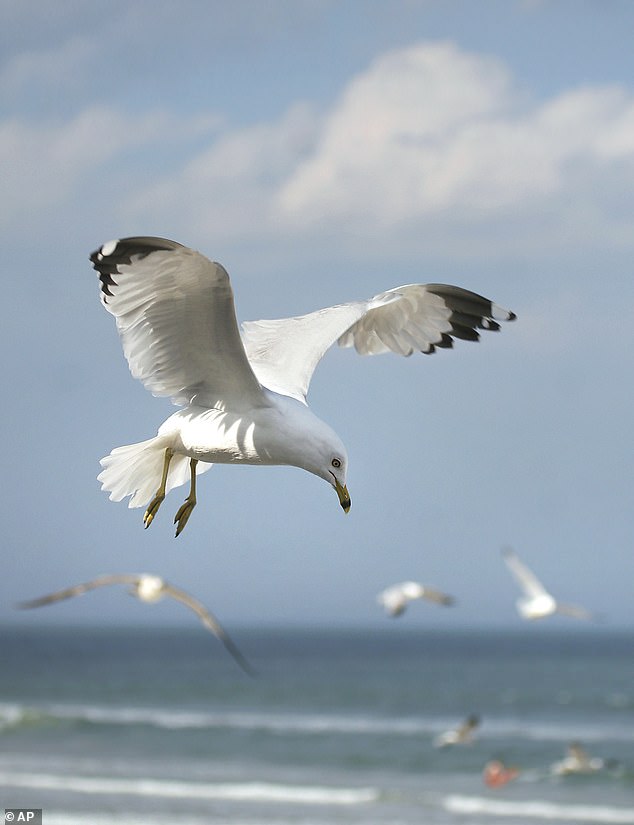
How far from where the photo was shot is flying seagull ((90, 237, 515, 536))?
19.4ft

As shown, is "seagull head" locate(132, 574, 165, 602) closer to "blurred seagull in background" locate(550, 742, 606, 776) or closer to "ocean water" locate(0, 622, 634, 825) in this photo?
"ocean water" locate(0, 622, 634, 825)

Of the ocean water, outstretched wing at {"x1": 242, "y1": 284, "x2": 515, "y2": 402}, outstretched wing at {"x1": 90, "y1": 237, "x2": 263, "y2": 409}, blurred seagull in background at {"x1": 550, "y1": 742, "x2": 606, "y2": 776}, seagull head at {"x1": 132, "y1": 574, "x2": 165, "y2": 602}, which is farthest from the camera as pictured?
blurred seagull in background at {"x1": 550, "y1": 742, "x2": 606, "y2": 776}

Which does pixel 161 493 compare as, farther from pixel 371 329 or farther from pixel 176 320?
pixel 371 329

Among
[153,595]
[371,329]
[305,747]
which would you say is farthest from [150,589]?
[305,747]

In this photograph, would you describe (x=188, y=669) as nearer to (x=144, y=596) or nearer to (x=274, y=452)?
(x=144, y=596)

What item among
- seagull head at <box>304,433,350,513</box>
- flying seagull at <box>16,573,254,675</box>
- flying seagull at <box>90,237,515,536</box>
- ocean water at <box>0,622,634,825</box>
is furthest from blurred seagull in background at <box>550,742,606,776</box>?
seagull head at <box>304,433,350,513</box>

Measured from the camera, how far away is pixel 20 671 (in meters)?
65.1

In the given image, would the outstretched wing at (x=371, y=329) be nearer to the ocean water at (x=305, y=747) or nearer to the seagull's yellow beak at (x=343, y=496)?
the seagull's yellow beak at (x=343, y=496)

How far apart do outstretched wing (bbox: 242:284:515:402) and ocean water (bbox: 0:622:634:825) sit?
41.0ft

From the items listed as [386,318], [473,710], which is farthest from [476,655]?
[386,318]

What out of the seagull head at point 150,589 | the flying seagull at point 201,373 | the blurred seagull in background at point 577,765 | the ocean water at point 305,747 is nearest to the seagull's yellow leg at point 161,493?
the flying seagull at point 201,373

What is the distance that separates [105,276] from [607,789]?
1934cm

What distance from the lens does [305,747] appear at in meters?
29.7

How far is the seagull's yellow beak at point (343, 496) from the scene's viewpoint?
5870 mm
